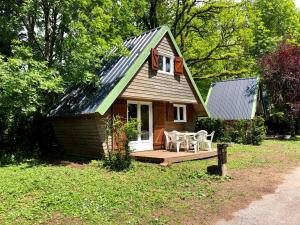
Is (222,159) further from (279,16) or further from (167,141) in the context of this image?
(279,16)

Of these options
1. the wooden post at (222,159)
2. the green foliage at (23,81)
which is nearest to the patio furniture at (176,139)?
the wooden post at (222,159)

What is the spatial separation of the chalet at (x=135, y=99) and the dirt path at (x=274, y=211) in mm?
6924

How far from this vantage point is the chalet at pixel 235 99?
2308cm

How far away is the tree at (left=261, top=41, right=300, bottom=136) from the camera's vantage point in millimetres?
25266

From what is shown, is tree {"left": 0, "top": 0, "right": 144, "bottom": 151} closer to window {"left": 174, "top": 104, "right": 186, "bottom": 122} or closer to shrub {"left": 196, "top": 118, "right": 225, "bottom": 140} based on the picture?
window {"left": 174, "top": 104, "right": 186, "bottom": 122}

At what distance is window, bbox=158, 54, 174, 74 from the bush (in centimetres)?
695

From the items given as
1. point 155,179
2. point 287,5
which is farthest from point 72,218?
point 287,5

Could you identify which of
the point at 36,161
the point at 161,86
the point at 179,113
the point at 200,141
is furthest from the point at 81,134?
the point at 179,113

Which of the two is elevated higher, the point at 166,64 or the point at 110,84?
the point at 166,64

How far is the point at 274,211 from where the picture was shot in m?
6.84

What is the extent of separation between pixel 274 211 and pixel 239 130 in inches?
589

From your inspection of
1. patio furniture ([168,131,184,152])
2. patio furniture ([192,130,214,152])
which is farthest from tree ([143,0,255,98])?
patio furniture ([168,131,184,152])

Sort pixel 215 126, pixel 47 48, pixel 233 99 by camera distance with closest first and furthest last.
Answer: pixel 47 48 → pixel 215 126 → pixel 233 99

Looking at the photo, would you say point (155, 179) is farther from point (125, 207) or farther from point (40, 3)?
point (40, 3)
